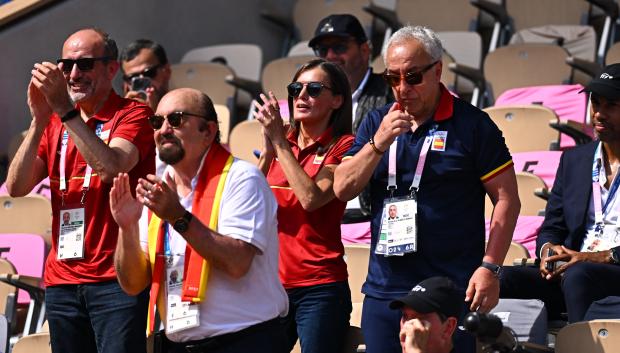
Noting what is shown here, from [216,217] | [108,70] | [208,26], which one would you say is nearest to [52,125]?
[108,70]

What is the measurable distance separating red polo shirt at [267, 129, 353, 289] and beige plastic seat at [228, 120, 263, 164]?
8.29 ft

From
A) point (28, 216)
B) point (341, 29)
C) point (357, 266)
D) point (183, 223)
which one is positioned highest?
point (341, 29)

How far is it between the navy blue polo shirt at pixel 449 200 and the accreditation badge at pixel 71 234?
1.12m

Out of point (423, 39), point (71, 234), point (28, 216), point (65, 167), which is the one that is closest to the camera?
point (423, 39)

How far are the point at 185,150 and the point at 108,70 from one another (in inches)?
36.2

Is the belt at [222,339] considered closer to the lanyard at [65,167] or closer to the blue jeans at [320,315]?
the blue jeans at [320,315]

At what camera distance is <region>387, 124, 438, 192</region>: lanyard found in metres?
4.50

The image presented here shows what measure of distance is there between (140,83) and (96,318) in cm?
232

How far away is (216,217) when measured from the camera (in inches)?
168

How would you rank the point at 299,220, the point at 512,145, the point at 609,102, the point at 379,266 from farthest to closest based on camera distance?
the point at 512,145
the point at 609,102
the point at 299,220
the point at 379,266

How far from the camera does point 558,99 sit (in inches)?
308

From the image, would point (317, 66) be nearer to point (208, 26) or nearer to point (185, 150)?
point (185, 150)

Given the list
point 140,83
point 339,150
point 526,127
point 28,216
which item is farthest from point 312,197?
point 28,216

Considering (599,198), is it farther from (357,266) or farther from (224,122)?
(224,122)
